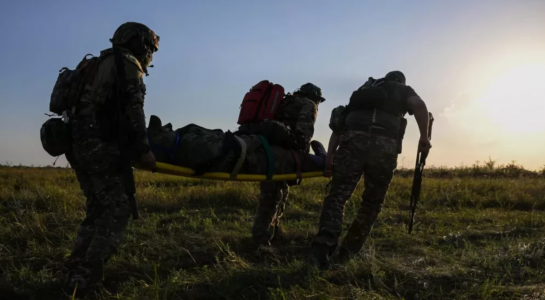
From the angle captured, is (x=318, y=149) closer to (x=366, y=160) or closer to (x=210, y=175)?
(x=366, y=160)

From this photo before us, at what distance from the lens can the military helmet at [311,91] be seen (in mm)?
6070

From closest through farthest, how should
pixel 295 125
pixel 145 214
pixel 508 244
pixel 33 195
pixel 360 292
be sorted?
pixel 360 292 < pixel 508 244 < pixel 295 125 < pixel 145 214 < pixel 33 195

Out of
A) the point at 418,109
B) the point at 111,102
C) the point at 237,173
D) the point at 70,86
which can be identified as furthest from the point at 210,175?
the point at 418,109

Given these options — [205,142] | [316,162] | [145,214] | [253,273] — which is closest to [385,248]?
[316,162]

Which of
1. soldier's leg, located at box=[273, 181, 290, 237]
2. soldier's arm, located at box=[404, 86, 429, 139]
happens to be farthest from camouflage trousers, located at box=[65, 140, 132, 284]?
soldier's arm, located at box=[404, 86, 429, 139]

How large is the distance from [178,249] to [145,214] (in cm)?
263

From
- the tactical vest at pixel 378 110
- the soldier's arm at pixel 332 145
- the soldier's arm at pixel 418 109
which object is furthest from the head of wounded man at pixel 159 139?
the soldier's arm at pixel 418 109

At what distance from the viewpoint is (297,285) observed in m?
3.54

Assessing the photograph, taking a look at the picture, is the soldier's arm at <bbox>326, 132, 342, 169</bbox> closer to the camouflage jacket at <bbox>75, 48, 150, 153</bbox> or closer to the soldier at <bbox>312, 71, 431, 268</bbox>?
the soldier at <bbox>312, 71, 431, 268</bbox>

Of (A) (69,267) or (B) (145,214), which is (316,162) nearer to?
(A) (69,267)

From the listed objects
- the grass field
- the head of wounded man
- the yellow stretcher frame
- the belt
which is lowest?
the grass field

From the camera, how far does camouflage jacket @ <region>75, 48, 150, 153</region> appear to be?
3.91 m

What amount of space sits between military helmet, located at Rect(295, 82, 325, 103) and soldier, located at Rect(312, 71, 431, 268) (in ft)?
3.38

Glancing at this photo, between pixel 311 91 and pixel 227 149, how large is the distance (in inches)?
77.4
